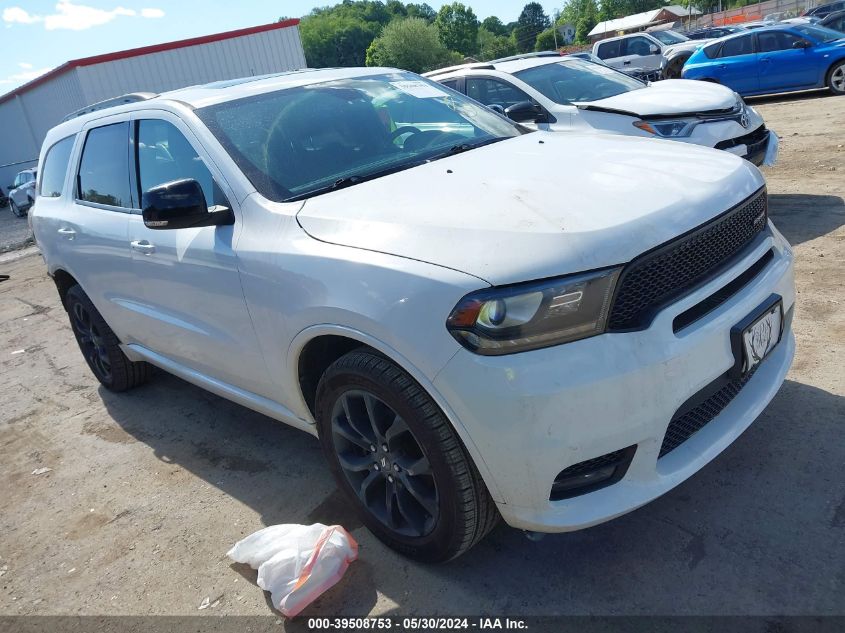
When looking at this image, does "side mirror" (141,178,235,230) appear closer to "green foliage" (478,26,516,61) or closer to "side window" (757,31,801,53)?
"side window" (757,31,801,53)

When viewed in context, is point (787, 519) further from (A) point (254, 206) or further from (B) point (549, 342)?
(A) point (254, 206)

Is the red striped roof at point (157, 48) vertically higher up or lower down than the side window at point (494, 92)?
higher up

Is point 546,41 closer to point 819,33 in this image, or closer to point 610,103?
point 819,33

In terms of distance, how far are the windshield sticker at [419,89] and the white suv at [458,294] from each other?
5.2 inches

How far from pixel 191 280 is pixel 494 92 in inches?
199

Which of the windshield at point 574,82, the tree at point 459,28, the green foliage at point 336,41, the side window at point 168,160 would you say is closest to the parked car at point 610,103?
the windshield at point 574,82

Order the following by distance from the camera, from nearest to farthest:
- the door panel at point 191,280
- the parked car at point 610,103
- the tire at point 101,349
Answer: the door panel at point 191,280 < the tire at point 101,349 < the parked car at point 610,103

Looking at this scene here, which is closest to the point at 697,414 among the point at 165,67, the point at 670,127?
the point at 670,127

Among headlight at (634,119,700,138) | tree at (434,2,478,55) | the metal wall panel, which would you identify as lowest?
headlight at (634,119,700,138)

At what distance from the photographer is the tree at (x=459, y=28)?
399 feet

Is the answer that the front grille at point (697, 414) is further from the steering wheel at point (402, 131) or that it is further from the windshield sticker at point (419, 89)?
the windshield sticker at point (419, 89)

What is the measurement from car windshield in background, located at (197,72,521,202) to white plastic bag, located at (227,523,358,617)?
1328 millimetres

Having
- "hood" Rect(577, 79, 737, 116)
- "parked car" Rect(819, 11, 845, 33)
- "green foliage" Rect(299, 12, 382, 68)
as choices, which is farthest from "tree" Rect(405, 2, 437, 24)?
"hood" Rect(577, 79, 737, 116)

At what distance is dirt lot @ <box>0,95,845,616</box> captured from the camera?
2334 mm
